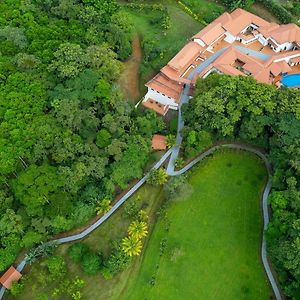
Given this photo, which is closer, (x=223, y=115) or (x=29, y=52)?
(x=223, y=115)

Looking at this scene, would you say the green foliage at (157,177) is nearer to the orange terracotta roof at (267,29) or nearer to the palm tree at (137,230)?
the palm tree at (137,230)

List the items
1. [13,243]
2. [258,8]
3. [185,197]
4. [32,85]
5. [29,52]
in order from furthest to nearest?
[258,8]
[29,52]
[32,85]
[185,197]
[13,243]

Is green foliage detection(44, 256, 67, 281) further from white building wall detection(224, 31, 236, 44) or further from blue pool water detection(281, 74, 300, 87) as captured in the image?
white building wall detection(224, 31, 236, 44)

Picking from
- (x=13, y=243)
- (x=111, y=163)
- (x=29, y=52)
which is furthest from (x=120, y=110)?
(x=13, y=243)

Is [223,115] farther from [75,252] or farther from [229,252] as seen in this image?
[75,252]

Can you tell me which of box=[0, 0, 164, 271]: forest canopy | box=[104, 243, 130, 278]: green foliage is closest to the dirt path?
box=[0, 0, 164, 271]: forest canopy

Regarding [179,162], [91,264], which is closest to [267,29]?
[179,162]
